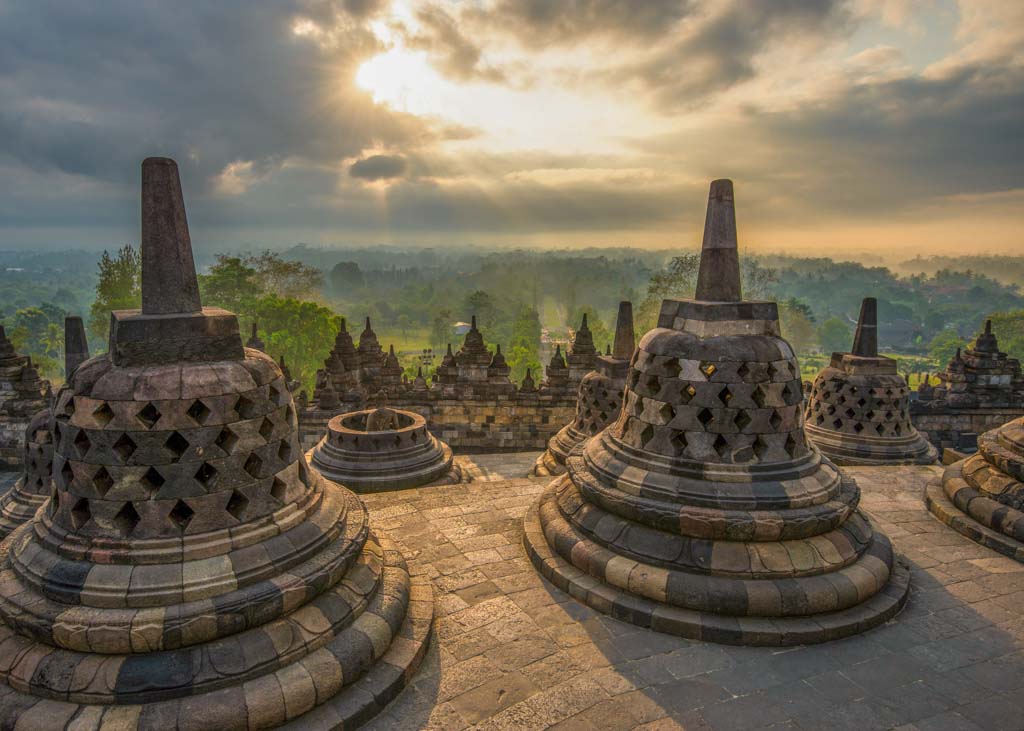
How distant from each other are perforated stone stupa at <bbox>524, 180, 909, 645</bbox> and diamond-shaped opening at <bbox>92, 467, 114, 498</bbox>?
11.7 feet

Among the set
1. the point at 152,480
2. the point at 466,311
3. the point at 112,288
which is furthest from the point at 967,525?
the point at 466,311

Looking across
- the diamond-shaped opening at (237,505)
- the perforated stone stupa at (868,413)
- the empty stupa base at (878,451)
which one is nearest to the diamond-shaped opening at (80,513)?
the diamond-shaped opening at (237,505)

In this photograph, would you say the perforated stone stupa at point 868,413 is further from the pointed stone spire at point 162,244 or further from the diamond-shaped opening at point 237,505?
the pointed stone spire at point 162,244

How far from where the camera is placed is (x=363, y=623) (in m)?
3.94

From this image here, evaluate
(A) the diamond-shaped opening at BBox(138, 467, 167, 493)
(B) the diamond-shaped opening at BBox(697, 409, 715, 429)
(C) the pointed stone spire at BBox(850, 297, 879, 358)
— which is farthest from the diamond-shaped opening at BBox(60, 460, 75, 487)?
(C) the pointed stone spire at BBox(850, 297, 879, 358)

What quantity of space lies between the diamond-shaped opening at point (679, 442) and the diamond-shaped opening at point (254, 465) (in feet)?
11.7

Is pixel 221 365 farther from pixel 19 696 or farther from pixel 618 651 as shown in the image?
pixel 618 651

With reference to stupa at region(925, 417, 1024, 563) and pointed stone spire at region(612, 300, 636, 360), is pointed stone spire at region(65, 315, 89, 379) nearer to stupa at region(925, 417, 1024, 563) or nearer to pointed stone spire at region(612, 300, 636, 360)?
pointed stone spire at region(612, 300, 636, 360)

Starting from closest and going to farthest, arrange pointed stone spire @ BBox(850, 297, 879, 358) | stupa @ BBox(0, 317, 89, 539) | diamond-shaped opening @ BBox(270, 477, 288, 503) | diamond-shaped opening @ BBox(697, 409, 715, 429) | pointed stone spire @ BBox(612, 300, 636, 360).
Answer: diamond-shaped opening @ BBox(270, 477, 288, 503)
diamond-shaped opening @ BBox(697, 409, 715, 429)
stupa @ BBox(0, 317, 89, 539)
pointed stone spire @ BBox(612, 300, 636, 360)
pointed stone spire @ BBox(850, 297, 879, 358)

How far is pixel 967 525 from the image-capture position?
6.22 meters

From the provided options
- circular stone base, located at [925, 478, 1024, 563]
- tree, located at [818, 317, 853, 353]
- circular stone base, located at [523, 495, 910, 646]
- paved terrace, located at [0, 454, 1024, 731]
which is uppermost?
circular stone base, located at [925, 478, 1024, 563]

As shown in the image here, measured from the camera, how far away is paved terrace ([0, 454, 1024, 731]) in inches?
144

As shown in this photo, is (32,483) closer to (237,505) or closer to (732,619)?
(237,505)

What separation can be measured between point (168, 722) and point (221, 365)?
7.09ft
